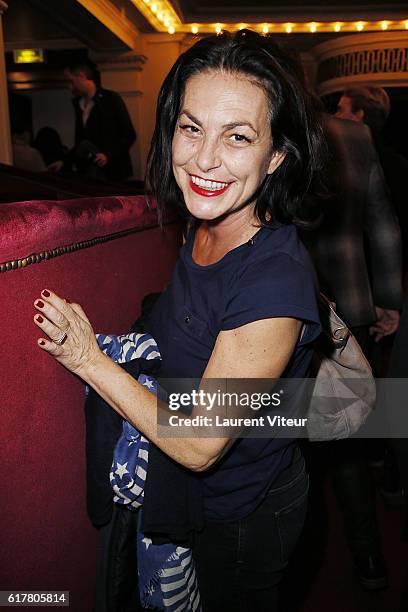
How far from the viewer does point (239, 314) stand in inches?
30.2

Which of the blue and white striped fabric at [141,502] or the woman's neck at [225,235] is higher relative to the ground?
the woman's neck at [225,235]

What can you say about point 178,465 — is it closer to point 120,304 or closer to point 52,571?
point 52,571

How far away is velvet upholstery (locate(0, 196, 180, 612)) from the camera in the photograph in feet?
2.14

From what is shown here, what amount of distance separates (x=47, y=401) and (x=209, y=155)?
0.47m

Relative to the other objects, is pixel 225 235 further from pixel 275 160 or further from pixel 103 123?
pixel 103 123

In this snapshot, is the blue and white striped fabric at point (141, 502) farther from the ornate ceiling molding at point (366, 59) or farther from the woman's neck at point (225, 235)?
the ornate ceiling molding at point (366, 59)

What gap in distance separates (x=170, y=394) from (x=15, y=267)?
1.25 ft

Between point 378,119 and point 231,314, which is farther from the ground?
point 378,119

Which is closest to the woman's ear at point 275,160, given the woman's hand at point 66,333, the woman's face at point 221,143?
the woman's face at point 221,143

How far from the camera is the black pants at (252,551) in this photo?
3.28 ft

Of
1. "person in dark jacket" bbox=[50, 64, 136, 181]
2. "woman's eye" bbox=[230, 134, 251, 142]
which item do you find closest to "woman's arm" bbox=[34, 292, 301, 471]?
"woman's eye" bbox=[230, 134, 251, 142]

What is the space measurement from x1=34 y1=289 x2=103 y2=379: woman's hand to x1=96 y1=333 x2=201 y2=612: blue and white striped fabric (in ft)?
0.38

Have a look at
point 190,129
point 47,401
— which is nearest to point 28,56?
point 190,129

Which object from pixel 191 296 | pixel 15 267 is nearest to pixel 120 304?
pixel 191 296
